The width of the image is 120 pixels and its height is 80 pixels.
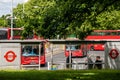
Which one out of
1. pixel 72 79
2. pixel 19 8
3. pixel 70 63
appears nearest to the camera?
pixel 72 79

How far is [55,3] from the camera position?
17734 millimetres

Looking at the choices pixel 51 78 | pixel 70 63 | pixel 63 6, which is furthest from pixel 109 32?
pixel 63 6

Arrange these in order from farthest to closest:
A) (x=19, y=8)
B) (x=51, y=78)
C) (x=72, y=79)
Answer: (x=19, y=8)
(x=51, y=78)
(x=72, y=79)

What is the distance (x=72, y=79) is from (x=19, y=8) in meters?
86.7

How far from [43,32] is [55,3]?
4.64ft

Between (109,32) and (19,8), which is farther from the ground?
(19,8)

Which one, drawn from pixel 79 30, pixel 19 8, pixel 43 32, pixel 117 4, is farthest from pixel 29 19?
pixel 19 8

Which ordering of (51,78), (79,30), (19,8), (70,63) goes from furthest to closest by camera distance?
1. (19,8)
2. (70,63)
3. (51,78)
4. (79,30)

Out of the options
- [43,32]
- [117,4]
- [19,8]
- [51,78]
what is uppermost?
[19,8]

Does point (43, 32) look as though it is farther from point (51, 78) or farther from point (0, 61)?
point (0, 61)

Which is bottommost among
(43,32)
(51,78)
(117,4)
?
(51,78)

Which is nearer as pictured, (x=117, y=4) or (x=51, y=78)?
(x=117, y=4)

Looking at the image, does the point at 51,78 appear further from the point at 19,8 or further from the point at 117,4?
the point at 19,8

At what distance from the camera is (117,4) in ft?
59.2
